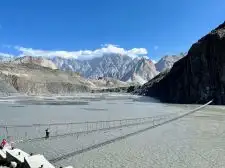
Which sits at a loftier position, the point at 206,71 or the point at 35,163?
the point at 206,71

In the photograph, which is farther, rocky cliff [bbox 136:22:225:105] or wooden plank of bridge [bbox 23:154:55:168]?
rocky cliff [bbox 136:22:225:105]

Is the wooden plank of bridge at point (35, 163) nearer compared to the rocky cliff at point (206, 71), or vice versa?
the wooden plank of bridge at point (35, 163)

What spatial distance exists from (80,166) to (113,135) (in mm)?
16152

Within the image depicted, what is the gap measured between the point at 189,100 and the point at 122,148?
117170mm

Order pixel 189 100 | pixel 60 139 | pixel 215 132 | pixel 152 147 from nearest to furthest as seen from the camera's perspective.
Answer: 1. pixel 152 147
2. pixel 60 139
3. pixel 215 132
4. pixel 189 100

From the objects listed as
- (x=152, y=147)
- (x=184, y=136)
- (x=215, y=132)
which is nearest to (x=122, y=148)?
(x=152, y=147)

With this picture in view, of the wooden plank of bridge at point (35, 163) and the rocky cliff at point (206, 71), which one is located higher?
the rocky cliff at point (206, 71)

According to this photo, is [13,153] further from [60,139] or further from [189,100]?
[189,100]

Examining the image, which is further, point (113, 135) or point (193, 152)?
point (113, 135)

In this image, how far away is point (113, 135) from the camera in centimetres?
4181

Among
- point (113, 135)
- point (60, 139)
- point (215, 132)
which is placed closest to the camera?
point (60, 139)

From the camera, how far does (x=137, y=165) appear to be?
26953 millimetres

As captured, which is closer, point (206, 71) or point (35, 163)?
point (35, 163)

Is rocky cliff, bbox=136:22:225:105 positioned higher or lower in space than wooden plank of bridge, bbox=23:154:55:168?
higher
